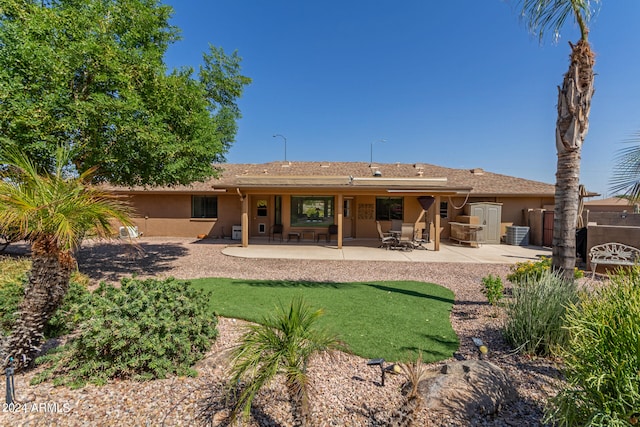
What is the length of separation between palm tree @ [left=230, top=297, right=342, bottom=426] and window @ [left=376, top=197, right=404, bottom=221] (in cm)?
1490

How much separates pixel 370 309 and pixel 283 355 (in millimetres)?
4037

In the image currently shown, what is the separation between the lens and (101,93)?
6965 mm

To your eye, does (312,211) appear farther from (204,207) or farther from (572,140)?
(572,140)

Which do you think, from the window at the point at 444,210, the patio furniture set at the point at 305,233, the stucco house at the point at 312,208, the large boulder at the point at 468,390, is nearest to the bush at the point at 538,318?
the large boulder at the point at 468,390

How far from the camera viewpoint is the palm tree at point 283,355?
80.6 inches

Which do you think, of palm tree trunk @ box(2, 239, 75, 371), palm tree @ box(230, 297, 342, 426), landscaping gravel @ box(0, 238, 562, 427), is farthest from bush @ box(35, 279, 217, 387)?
palm tree @ box(230, 297, 342, 426)

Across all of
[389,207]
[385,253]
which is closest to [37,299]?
[385,253]

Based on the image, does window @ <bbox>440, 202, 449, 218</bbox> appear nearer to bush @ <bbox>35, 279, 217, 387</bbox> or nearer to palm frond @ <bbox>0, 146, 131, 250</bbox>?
bush @ <bbox>35, 279, 217, 387</bbox>

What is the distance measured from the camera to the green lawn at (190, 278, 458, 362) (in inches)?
166

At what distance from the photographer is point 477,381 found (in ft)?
9.52

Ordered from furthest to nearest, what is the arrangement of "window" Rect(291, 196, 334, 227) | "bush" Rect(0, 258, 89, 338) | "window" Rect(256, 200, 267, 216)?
"window" Rect(256, 200, 267, 216)
"window" Rect(291, 196, 334, 227)
"bush" Rect(0, 258, 89, 338)

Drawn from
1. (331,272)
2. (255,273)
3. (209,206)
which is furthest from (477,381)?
(209,206)

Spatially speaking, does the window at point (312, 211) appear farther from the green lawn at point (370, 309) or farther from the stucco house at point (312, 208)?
the green lawn at point (370, 309)

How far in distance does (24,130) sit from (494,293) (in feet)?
33.8
